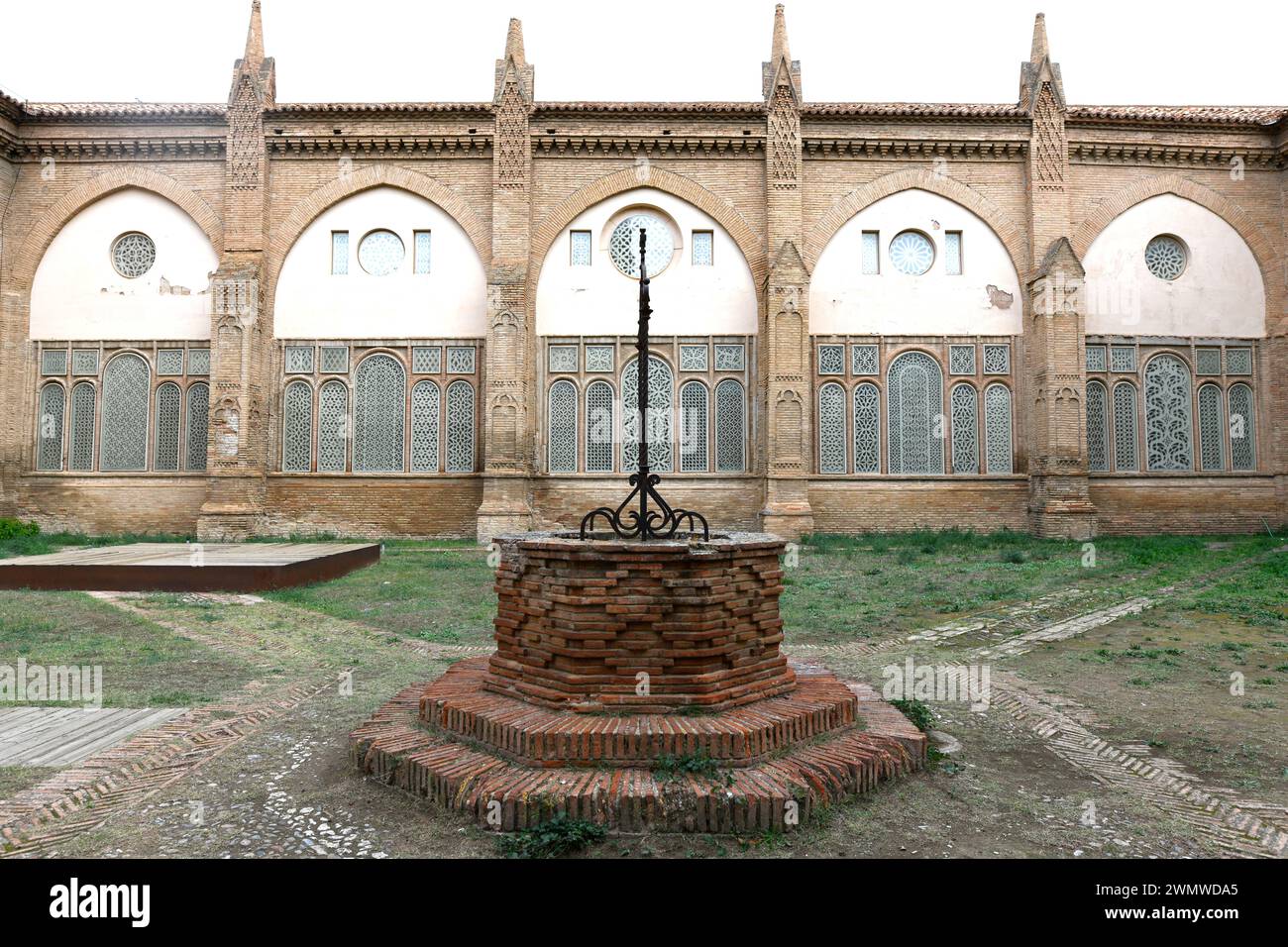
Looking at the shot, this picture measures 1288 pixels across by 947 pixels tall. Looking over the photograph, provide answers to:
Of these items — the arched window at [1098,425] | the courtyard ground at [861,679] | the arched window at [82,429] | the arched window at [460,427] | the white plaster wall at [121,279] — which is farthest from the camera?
the white plaster wall at [121,279]

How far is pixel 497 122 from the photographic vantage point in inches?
707

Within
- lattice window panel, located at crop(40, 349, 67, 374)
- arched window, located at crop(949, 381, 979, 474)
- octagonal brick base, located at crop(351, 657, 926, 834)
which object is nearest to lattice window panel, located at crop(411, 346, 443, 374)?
lattice window panel, located at crop(40, 349, 67, 374)

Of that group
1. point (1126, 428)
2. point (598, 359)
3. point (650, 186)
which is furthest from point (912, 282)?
point (598, 359)

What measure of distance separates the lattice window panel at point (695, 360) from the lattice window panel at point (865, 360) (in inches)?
145

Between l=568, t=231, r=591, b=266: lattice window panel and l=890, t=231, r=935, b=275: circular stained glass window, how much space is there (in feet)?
25.1

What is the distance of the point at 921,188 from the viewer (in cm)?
1864

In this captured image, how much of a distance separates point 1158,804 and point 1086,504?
15598 mm

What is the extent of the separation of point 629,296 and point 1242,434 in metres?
15.9

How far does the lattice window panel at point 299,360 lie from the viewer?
731 inches

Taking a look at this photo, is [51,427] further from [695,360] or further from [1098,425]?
[1098,425]

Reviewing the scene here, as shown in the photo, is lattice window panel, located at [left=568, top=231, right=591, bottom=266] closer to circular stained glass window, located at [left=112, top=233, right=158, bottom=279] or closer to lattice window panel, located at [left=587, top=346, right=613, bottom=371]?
lattice window panel, located at [left=587, top=346, right=613, bottom=371]

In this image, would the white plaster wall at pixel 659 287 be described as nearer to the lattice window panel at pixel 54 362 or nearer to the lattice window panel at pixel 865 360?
the lattice window panel at pixel 865 360

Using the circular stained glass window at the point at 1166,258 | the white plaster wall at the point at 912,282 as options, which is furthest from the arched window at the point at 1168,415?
the white plaster wall at the point at 912,282

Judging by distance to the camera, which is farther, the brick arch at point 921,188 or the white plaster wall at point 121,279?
the white plaster wall at point 121,279
